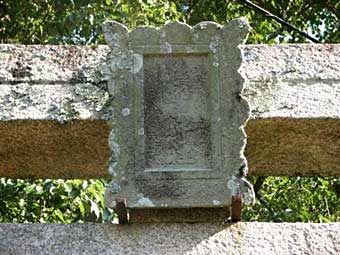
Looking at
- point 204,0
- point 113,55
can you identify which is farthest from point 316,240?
point 204,0

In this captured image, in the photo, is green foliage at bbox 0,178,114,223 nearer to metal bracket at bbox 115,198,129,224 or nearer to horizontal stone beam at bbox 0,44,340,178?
horizontal stone beam at bbox 0,44,340,178

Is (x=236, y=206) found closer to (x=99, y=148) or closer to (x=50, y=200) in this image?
(x=99, y=148)

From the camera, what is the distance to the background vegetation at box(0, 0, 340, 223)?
303 centimetres

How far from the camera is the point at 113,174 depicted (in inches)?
66.5

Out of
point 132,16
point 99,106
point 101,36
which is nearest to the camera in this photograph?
point 99,106

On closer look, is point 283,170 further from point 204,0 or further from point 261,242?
point 204,0

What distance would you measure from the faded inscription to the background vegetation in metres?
1.06

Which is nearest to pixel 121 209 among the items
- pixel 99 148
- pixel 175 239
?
pixel 175 239

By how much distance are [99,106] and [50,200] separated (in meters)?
1.34

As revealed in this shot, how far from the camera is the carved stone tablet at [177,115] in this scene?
5.53ft

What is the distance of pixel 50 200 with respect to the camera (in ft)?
10.1

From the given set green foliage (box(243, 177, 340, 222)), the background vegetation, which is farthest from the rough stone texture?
green foliage (box(243, 177, 340, 222))

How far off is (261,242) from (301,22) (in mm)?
3093

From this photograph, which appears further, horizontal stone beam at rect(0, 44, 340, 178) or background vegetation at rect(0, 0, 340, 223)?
background vegetation at rect(0, 0, 340, 223)
